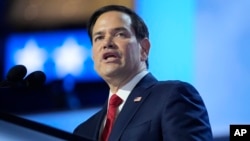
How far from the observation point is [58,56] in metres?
2.12

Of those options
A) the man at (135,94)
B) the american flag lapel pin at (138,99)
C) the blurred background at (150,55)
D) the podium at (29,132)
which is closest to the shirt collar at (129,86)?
the man at (135,94)

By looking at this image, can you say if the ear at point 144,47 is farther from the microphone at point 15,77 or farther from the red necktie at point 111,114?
the microphone at point 15,77

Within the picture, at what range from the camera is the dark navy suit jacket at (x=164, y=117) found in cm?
106

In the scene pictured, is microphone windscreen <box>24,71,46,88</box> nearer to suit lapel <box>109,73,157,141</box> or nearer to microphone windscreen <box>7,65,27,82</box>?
microphone windscreen <box>7,65,27,82</box>

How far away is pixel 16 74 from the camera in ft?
3.82

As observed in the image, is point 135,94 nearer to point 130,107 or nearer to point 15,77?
point 130,107

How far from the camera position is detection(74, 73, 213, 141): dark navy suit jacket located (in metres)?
1.06

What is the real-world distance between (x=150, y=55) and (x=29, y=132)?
159cm

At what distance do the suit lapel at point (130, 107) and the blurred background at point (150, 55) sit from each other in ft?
2.15

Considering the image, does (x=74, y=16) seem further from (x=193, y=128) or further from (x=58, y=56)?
(x=193, y=128)

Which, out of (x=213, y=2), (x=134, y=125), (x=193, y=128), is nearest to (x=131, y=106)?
(x=134, y=125)

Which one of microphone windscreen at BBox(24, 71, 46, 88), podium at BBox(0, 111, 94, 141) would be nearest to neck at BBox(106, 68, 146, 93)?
microphone windscreen at BBox(24, 71, 46, 88)

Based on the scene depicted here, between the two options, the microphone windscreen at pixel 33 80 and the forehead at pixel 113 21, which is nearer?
the microphone windscreen at pixel 33 80

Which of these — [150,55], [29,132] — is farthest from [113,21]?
[29,132]
